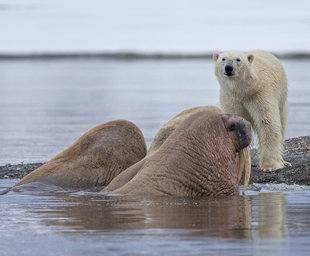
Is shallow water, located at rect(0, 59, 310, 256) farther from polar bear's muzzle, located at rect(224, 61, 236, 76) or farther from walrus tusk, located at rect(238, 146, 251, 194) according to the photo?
polar bear's muzzle, located at rect(224, 61, 236, 76)

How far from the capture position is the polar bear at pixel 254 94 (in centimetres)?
1232

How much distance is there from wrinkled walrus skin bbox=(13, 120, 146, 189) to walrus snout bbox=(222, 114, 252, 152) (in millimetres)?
1671

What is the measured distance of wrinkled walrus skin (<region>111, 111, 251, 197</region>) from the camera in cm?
818

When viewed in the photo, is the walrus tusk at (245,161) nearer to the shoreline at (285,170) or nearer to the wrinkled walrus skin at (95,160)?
the shoreline at (285,170)

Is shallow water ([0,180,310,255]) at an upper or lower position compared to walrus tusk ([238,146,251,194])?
lower

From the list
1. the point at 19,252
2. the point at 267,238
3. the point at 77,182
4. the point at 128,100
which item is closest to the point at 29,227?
the point at 19,252

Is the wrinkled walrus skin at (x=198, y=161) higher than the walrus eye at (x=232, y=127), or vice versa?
the walrus eye at (x=232, y=127)

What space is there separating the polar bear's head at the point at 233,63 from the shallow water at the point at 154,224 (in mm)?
3773

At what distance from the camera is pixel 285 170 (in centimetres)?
1107

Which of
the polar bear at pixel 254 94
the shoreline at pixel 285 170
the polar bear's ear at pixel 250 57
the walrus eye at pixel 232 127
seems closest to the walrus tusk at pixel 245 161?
the walrus eye at pixel 232 127

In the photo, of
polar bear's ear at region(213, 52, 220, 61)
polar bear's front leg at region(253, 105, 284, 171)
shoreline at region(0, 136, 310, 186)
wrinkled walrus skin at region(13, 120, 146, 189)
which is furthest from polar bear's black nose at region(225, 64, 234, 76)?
wrinkled walrus skin at region(13, 120, 146, 189)

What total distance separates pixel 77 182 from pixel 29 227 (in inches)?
119

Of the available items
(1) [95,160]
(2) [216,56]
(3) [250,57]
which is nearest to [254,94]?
(3) [250,57]

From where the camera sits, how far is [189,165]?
27.0ft
